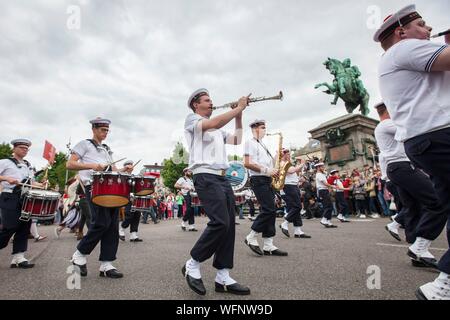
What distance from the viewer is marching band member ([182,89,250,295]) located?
304 cm

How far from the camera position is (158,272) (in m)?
3.94

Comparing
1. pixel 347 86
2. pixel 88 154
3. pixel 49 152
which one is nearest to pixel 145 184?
pixel 88 154

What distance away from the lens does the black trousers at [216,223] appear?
3049 millimetres

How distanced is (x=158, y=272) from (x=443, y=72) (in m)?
3.88

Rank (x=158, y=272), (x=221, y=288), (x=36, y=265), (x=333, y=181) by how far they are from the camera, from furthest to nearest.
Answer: (x=333, y=181) < (x=36, y=265) < (x=158, y=272) < (x=221, y=288)

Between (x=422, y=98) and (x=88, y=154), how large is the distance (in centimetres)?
417

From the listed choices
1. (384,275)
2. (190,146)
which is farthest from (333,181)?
(190,146)

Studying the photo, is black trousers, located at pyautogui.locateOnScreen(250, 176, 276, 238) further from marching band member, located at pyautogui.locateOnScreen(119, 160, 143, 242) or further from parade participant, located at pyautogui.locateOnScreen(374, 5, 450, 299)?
marching band member, located at pyautogui.locateOnScreen(119, 160, 143, 242)

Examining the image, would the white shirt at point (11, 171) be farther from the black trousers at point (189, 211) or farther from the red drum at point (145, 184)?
the black trousers at point (189, 211)

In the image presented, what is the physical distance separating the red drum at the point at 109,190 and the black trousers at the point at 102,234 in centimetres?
14

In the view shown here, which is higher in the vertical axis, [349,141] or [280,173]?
[349,141]

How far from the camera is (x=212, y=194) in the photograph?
317 cm

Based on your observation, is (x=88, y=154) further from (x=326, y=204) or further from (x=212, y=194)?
(x=326, y=204)
